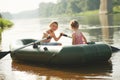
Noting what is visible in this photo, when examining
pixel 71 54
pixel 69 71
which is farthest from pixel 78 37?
pixel 69 71

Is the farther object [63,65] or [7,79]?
[63,65]

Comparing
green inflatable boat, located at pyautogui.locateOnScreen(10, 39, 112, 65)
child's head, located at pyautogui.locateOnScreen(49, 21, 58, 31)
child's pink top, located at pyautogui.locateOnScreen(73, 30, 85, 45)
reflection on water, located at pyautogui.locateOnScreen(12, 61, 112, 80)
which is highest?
child's head, located at pyautogui.locateOnScreen(49, 21, 58, 31)

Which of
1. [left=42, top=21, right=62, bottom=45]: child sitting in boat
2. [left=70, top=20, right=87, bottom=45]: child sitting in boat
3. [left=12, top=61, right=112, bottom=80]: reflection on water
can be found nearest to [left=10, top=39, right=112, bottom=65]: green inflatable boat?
[left=12, top=61, right=112, bottom=80]: reflection on water

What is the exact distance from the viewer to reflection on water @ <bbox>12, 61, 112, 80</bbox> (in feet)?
28.3

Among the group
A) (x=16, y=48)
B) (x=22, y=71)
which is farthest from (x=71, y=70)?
(x=16, y=48)

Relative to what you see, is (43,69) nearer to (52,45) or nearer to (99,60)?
(52,45)

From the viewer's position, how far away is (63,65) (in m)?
9.79

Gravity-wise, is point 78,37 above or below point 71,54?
above

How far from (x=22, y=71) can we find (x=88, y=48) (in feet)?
7.17

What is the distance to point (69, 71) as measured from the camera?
9273 mm

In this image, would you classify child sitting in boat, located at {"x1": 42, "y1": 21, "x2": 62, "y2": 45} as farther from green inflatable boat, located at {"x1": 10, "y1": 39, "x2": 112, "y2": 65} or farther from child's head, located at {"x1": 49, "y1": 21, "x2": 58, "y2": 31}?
green inflatable boat, located at {"x1": 10, "y1": 39, "x2": 112, "y2": 65}

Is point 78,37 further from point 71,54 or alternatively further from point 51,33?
point 51,33

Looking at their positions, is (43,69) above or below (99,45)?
below

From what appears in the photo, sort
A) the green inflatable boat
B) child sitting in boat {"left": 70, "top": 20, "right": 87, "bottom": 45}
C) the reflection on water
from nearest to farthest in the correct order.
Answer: the reflection on water
the green inflatable boat
child sitting in boat {"left": 70, "top": 20, "right": 87, "bottom": 45}
